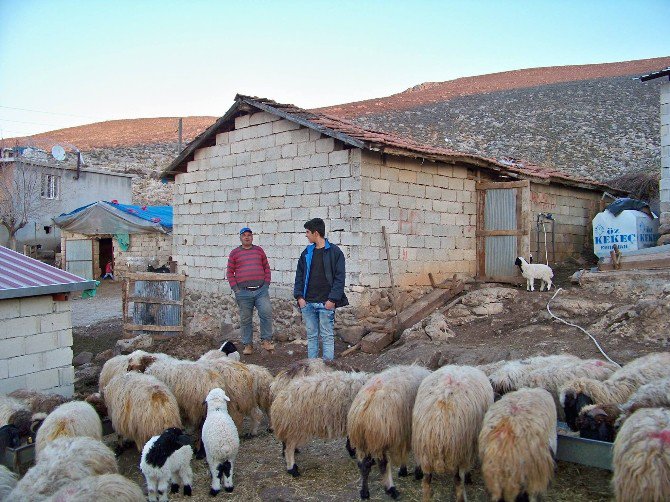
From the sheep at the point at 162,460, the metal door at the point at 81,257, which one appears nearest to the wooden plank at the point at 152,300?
the sheep at the point at 162,460

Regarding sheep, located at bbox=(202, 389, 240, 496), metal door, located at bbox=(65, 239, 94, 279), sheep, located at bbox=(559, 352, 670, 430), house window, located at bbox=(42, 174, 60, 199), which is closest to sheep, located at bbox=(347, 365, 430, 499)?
sheep, located at bbox=(202, 389, 240, 496)

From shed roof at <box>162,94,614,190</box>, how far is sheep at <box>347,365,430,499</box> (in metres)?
5.40

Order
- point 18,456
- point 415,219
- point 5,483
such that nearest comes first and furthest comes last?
point 5,483, point 18,456, point 415,219

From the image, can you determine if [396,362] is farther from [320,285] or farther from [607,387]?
[607,387]

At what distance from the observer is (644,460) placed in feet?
10.8

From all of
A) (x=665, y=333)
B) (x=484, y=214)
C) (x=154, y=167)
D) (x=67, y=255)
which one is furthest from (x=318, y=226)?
(x=154, y=167)

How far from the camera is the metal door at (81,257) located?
2370 cm

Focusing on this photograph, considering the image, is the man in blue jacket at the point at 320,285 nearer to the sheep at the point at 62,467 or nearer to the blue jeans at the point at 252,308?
the blue jeans at the point at 252,308

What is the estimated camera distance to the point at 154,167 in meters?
41.4

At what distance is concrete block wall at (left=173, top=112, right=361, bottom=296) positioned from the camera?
32.2 feet

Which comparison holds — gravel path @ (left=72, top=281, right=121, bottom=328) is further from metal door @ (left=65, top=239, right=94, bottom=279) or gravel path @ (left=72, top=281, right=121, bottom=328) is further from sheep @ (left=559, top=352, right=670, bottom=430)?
sheep @ (left=559, top=352, right=670, bottom=430)

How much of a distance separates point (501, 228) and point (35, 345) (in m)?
8.57

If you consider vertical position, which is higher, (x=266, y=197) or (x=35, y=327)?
(x=266, y=197)

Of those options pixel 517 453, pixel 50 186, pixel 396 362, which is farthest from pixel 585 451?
pixel 50 186
